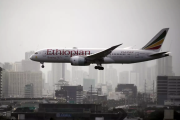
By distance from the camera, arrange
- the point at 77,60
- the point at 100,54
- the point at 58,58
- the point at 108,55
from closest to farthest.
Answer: the point at 77,60
the point at 100,54
the point at 58,58
the point at 108,55

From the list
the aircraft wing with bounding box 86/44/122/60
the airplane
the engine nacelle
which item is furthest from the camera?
the airplane

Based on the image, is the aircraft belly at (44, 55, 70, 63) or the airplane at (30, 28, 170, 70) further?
the aircraft belly at (44, 55, 70, 63)

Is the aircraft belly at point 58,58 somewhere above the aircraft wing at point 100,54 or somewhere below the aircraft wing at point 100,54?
below

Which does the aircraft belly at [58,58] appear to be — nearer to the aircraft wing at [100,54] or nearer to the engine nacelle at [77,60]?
the engine nacelle at [77,60]

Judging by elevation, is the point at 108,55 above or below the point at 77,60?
above

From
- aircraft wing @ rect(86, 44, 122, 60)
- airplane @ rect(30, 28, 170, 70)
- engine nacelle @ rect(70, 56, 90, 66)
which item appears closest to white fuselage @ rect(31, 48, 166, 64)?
airplane @ rect(30, 28, 170, 70)

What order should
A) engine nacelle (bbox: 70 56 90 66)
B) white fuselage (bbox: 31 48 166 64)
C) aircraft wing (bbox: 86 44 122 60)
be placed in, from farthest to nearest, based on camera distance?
white fuselage (bbox: 31 48 166 64)
engine nacelle (bbox: 70 56 90 66)
aircraft wing (bbox: 86 44 122 60)

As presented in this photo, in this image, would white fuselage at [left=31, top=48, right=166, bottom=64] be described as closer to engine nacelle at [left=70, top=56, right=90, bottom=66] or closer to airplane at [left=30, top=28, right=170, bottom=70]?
airplane at [left=30, top=28, right=170, bottom=70]

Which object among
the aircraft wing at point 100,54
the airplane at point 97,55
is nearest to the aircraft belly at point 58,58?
the airplane at point 97,55

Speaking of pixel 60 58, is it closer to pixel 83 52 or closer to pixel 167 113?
pixel 83 52

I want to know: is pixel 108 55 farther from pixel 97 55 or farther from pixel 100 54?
Result: pixel 97 55

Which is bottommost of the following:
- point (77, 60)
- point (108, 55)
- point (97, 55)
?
point (77, 60)

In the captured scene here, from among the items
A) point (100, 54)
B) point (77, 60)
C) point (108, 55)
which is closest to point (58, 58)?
point (77, 60)

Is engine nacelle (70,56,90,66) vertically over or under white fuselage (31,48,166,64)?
under
